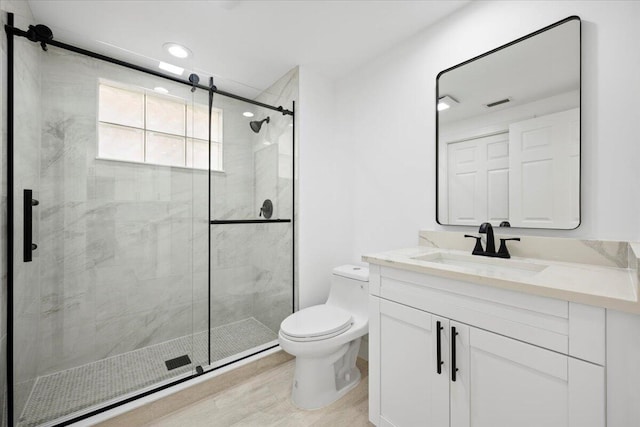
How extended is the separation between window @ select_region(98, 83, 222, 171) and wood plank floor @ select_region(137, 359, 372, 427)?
150 cm

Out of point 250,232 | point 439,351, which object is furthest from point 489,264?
point 250,232

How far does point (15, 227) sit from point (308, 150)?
1759 mm

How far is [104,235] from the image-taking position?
1.86 metres

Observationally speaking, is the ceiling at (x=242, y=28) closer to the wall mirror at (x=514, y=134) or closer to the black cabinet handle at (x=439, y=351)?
the wall mirror at (x=514, y=134)

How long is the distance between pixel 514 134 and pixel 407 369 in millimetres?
1285

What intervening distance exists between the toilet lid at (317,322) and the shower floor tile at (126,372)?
576mm

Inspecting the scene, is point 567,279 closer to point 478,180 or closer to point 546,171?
point 546,171

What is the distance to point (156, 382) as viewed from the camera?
1.63 m

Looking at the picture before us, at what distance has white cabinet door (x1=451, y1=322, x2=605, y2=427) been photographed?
76cm

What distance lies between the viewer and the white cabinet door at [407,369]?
3.55 feet

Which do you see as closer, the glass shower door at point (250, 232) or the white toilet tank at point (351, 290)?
the white toilet tank at point (351, 290)

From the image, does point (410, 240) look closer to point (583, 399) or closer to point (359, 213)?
point (359, 213)

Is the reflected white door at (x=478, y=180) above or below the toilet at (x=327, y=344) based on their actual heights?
above

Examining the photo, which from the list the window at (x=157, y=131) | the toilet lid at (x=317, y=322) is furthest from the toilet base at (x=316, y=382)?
the window at (x=157, y=131)
